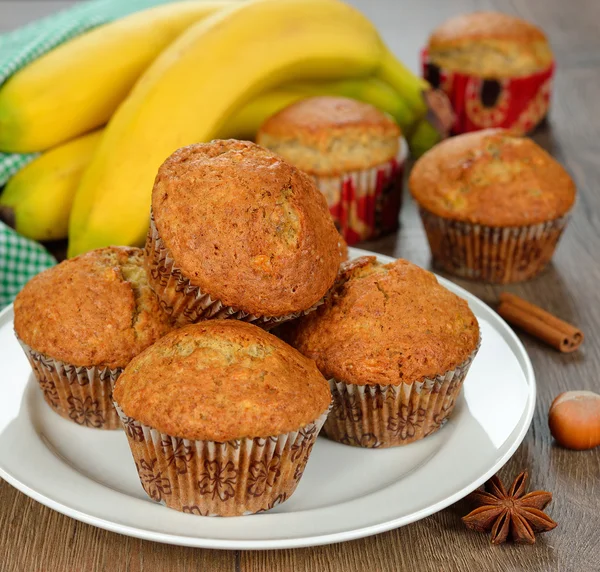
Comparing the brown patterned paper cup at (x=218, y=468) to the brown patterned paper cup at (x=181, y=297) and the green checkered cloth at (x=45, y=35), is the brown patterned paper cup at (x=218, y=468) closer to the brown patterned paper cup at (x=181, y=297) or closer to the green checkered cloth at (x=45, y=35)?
the brown patterned paper cup at (x=181, y=297)

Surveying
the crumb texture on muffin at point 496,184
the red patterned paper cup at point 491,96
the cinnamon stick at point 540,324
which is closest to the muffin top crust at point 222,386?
the cinnamon stick at point 540,324

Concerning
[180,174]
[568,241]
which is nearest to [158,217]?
[180,174]

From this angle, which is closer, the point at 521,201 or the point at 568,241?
the point at 521,201

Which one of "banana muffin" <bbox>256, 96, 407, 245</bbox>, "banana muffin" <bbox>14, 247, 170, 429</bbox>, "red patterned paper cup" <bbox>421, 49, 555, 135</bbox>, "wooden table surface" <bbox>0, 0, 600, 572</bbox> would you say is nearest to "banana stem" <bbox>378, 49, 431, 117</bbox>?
"red patterned paper cup" <bbox>421, 49, 555, 135</bbox>

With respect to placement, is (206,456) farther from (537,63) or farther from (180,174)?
(537,63)

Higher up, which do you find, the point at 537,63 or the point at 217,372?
the point at 217,372

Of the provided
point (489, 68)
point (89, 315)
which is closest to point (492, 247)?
point (489, 68)

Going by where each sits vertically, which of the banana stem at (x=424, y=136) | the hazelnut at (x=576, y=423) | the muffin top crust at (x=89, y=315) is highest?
the muffin top crust at (x=89, y=315)
